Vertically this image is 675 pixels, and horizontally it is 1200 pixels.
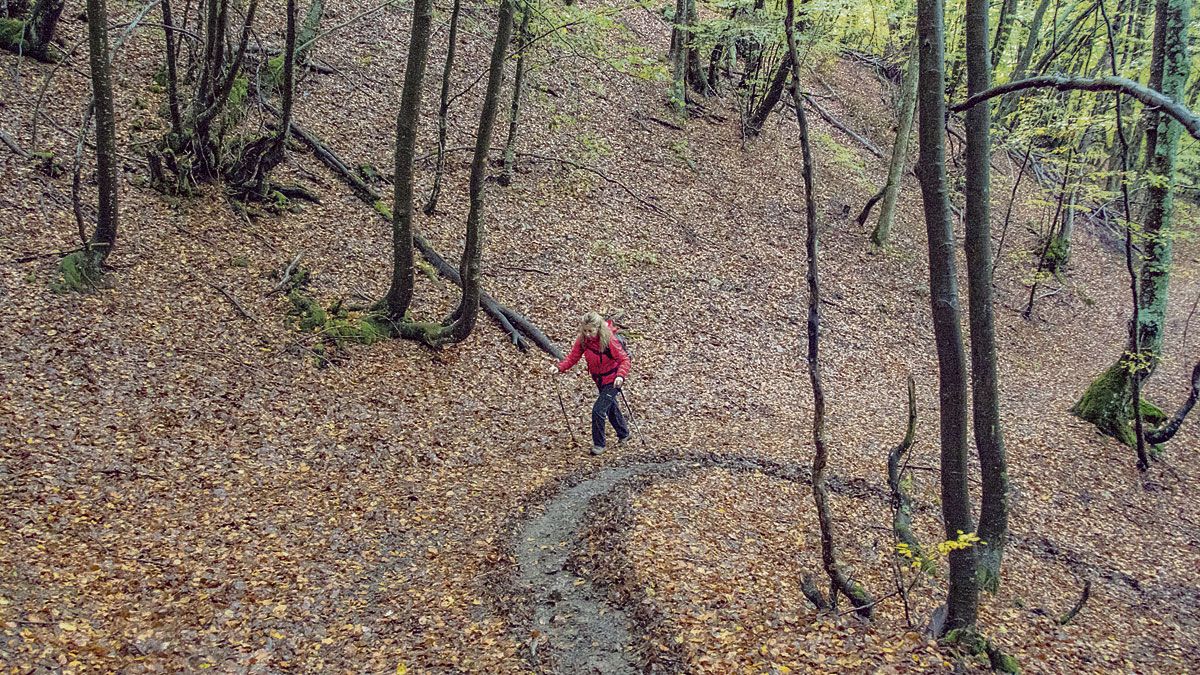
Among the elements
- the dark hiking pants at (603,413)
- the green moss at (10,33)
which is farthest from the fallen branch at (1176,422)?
the green moss at (10,33)

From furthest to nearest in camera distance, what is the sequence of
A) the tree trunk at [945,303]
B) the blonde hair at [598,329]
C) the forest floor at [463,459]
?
the blonde hair at [598,329] < the forest floor at [463,459] < the tree trunk at [945,303]

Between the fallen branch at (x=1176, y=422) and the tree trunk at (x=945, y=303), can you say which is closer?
the tree trunk at (x=945, y=303)

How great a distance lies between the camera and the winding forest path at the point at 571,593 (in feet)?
19.3

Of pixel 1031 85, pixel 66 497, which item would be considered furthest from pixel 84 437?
pixel 1031 85

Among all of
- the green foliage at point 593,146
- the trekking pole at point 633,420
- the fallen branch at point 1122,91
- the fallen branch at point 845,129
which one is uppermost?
the fallen branch at point 845,129

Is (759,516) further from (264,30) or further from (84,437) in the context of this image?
(264,30)

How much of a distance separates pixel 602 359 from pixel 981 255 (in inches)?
189

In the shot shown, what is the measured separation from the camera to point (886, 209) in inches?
753

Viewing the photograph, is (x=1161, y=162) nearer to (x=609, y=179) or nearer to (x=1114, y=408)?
A: (x=1114, y=408)

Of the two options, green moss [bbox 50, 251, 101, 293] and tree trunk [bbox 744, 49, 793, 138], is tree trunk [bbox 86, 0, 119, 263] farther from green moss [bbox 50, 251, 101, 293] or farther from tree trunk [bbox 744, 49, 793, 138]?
tree trunk [bbox 744, 49, 793, 138]

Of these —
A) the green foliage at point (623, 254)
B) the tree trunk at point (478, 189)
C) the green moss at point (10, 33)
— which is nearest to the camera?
the tree trunk at point (478, 189)

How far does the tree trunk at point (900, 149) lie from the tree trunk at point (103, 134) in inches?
647

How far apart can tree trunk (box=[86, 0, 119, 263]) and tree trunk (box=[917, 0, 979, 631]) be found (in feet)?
29.0

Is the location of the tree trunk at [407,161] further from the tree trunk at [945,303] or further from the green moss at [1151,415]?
the green moss at [1151,415]
